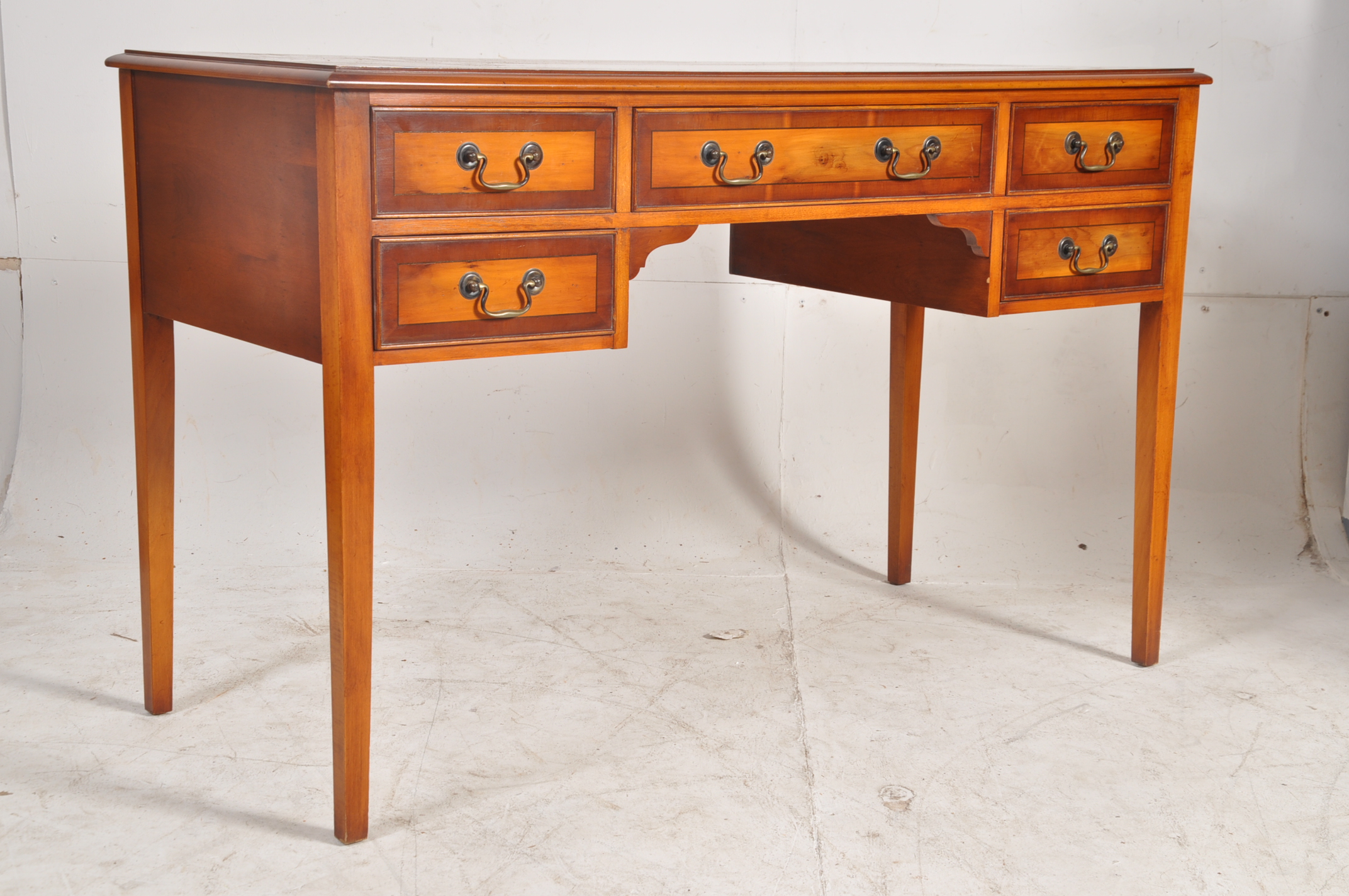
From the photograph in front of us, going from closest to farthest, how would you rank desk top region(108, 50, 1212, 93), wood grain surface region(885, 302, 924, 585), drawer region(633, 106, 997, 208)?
desk top region(108, 50, 1212, 93) < drawer region(633, 106, 997, 208) < wood grain surface region(885, 302, 924, 585)

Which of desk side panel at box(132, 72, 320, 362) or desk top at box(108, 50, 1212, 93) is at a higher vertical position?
desk top at box(108, 50, 1212, 93)

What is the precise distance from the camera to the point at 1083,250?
254 centimetres

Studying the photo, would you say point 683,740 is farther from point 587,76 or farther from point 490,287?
point 587,76

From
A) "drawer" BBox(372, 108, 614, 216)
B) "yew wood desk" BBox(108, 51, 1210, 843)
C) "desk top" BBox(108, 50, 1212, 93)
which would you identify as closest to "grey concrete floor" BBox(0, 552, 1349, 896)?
"yew wood desk" BBox(108, 51, 1210, 843)

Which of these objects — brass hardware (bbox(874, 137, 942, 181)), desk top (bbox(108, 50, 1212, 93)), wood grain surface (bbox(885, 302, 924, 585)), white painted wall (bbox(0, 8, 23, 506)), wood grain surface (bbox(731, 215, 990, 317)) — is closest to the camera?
desk top (bbox(108, 50, 1212, 93))

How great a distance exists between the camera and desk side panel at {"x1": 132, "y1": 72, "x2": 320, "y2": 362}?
1.90m

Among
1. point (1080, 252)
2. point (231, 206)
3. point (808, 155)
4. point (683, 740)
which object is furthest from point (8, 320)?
point (1080, 252)

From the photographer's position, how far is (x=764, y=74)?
2188mm

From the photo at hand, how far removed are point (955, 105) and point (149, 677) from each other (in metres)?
1.74

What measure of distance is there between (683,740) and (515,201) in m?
1.01

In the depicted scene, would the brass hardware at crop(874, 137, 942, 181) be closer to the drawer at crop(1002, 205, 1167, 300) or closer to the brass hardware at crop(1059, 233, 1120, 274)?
the drawer at crop(1002, 205, 1167, 300)

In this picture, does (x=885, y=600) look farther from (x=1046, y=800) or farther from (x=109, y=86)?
(x=109, y=86)

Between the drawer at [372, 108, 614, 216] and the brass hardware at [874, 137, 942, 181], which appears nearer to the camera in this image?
the drawer at [372, 108, 614, 216]

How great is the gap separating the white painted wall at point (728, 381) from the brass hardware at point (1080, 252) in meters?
0.99
